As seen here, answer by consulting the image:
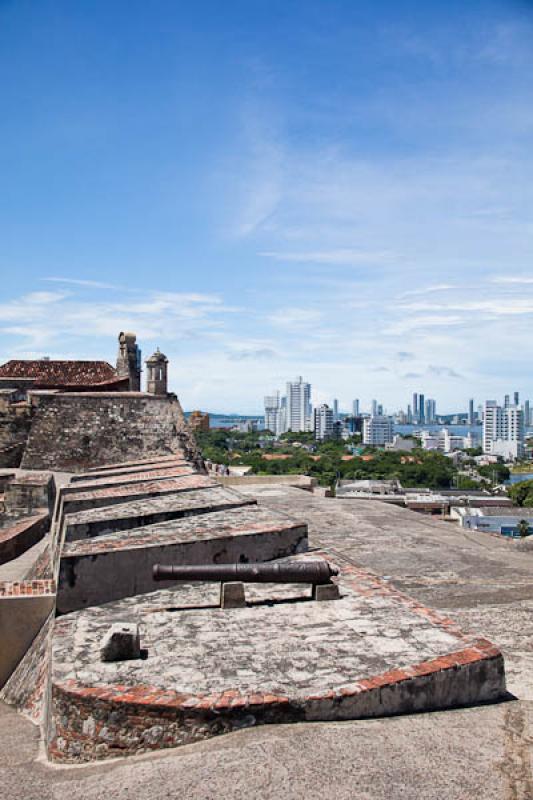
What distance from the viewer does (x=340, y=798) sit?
4.02 metres

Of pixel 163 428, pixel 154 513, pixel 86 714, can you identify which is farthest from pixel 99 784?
pixel 163 428

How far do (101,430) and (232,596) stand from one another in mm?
12194

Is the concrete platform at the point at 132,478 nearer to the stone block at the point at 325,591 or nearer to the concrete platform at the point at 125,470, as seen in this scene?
the concrete platform at the point at 125,470

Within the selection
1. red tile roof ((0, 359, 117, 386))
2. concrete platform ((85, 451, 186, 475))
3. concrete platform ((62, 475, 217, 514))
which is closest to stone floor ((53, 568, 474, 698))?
concrete platform ((62, 475, 217, 514))

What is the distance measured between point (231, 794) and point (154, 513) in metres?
5.38

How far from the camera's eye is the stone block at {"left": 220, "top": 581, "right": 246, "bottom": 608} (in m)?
6.95

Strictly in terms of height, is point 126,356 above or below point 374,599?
above

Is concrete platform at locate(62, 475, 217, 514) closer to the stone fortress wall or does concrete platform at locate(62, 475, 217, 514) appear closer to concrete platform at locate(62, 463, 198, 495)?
concrete platform at locate(62, 463, 198, 495)

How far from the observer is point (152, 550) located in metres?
7.69

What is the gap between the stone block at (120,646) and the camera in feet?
18.4

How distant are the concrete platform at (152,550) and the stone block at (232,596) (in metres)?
0.92

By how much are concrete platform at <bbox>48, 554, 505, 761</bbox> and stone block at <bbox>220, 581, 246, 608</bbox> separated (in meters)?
0.10

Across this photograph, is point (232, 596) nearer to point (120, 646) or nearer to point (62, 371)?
point (120, 646)

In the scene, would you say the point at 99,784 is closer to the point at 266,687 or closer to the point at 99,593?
the point at 266,687
